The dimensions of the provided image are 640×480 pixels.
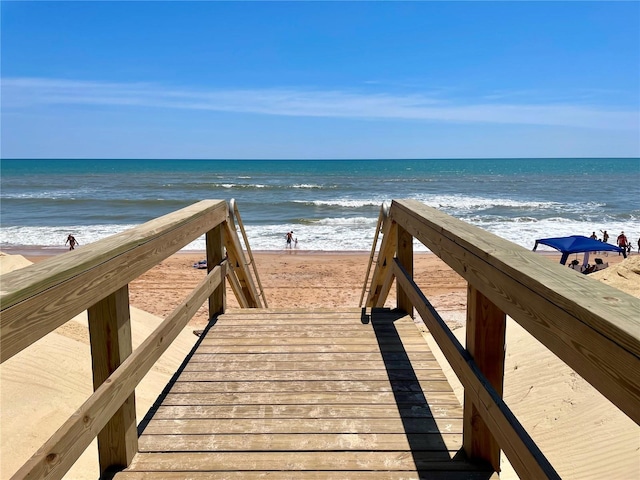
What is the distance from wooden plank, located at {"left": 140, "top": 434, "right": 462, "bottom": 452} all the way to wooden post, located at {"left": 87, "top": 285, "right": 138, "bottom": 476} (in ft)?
0.59

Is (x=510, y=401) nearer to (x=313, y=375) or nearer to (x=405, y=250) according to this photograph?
(x=405, y=250)

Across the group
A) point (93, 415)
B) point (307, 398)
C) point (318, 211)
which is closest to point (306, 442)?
point (307, 398)

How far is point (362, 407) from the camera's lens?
268 centimetres

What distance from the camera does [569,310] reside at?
118 cm

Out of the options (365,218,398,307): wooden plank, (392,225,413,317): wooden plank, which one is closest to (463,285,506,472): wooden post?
(392,225,413,317): wooden plank

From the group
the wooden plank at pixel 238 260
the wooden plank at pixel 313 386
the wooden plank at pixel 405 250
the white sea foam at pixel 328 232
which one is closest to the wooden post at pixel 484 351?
the wooden plank at pixel 313 386

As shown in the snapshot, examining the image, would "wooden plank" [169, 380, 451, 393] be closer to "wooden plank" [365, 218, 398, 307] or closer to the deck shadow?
the deck shadow

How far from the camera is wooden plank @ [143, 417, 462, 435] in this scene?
245cm

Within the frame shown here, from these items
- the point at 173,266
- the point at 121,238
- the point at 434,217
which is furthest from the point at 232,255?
the point at 173,266

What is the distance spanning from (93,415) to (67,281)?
49 centimetres

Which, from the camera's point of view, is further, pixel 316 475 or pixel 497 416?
pixel 316 475

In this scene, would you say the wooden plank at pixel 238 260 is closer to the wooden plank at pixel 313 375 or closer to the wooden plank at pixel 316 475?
the wooden plank at pixel 313 375

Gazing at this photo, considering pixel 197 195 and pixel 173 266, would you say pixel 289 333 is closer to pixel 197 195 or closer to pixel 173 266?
pixel 173 266

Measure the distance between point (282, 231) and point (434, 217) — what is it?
2006cm
